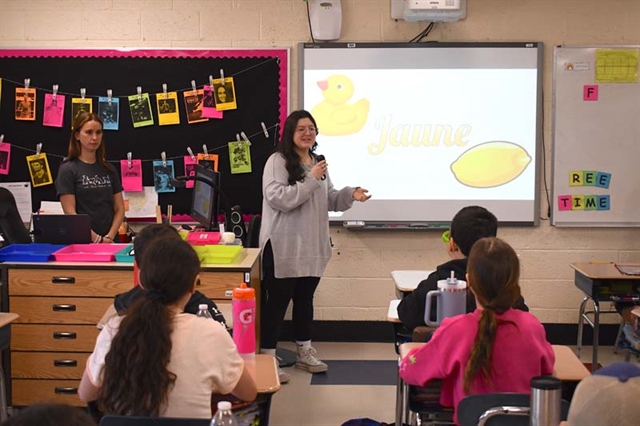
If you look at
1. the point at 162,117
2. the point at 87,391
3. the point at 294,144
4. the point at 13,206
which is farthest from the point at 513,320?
the point at 162,117

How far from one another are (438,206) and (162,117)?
1929 millimetres

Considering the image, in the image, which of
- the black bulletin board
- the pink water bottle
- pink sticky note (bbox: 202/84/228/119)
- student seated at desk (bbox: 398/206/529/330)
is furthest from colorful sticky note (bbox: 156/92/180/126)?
the pink water bottle

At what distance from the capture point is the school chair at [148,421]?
195 centimetres

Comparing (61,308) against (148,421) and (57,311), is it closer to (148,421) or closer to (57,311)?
(57,311)

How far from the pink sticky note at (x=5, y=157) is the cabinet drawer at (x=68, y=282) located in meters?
1.60

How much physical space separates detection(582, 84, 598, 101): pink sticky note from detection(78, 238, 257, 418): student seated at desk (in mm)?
3827

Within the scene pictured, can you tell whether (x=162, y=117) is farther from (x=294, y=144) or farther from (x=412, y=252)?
(x=412, y=252)

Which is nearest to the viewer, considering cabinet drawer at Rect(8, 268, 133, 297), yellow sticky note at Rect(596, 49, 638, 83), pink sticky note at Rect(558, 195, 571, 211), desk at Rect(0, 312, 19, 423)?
desk at Rect(0, 312, 19, 423)

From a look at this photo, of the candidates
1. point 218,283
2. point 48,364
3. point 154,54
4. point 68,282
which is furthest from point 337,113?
point 48,364

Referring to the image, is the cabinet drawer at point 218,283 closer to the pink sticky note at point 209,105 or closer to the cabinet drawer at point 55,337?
the cabinet drawer at point 55,337

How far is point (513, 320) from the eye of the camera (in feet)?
8.09

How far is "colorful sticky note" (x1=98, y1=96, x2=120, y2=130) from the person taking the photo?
5.41 metres

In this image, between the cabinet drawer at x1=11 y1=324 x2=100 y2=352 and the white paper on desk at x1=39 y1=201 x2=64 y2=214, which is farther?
the white paper on desk at x1=39 y1=201 x2=64 y2=214

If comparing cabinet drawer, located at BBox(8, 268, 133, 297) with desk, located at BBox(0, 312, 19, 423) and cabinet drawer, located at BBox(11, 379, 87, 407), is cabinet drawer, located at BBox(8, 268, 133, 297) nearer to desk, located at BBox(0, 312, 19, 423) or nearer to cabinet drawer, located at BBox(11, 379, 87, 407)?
cabinet drawer, located at BBox(11, 379, 87, 407)
